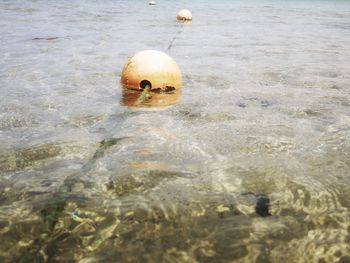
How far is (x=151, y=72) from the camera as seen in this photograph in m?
5.98

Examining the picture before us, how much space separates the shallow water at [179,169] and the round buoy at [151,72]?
0.34m

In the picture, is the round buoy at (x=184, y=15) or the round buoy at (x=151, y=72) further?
the round buoy at (x=184, y=15)

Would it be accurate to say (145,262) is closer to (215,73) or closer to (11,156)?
(11,156)

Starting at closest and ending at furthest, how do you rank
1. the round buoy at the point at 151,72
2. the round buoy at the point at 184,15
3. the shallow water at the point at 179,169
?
the shallow water at the point at 179,169 < the round buoy at the point at 151,72 < the round buoy at the point at 184,15

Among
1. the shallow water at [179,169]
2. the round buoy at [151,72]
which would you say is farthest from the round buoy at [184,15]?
the round buoy at [151,72]

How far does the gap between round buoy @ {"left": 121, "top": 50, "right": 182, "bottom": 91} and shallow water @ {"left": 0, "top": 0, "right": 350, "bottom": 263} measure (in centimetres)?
34

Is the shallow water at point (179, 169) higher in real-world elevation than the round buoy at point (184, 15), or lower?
lower

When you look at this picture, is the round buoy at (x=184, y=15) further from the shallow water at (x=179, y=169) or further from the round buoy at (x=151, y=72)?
the round buoy at (x=151, y=72)

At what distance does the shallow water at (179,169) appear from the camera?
8.20 ft

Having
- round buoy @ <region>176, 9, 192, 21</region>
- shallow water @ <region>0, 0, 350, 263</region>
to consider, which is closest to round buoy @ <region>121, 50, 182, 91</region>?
shallow water @ <region>0, 0, 350, 263</region>

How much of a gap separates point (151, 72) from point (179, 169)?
111 inches

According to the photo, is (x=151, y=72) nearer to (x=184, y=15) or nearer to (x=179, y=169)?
(x=179, y=169)

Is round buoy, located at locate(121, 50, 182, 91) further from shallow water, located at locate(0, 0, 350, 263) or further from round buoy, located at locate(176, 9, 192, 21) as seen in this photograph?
round buoy, located at locate(176, 9, 192, 21)

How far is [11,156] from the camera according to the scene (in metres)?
3.73
